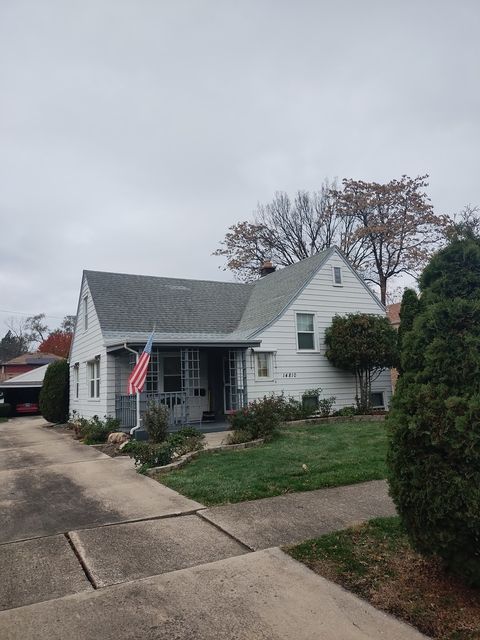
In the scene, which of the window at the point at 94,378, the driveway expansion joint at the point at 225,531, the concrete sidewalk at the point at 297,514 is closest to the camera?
the driveway expansion joint at the point at 225,531

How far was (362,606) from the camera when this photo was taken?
3238mm

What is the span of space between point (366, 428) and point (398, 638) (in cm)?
987

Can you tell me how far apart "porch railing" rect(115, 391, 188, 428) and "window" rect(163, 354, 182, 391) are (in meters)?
1.15

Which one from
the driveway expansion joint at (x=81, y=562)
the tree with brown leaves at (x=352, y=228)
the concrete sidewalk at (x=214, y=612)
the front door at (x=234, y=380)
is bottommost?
the driveway expansion joint at (x=81, y=562)

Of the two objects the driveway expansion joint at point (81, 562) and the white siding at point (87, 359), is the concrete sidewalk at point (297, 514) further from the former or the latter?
the white siding at point (87, 359)

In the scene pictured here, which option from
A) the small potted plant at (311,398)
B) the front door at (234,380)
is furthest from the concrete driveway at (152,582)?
the small potted plant at (311,398)

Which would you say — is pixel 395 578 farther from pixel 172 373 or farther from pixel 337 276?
pixel 337 276

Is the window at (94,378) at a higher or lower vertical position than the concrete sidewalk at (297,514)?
higher

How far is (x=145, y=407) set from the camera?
13.4m

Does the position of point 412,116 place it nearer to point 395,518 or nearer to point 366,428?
point 366,428

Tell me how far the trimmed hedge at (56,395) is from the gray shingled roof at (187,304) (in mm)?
5949

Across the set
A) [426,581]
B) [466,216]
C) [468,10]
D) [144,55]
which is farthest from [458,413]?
[144,55]

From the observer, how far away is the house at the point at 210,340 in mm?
14320

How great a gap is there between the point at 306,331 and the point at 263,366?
2191mm
